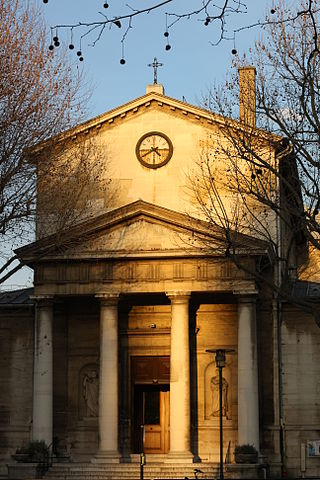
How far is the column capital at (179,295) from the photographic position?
3195 cm

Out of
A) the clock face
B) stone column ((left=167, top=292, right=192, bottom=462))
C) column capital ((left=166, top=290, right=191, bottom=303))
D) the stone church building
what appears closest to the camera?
stone column ((left=167, top=292, right=192, bottom=462))

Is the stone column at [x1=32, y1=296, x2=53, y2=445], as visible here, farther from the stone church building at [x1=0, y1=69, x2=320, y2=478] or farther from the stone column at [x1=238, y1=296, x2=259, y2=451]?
the stone column at [x1=238, y1=296, x2=259, y2=451]

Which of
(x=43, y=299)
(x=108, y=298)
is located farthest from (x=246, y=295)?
(x=43, y=299)

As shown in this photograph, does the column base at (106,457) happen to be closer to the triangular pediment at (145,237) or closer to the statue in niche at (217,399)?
the statue in niche at (217,399)

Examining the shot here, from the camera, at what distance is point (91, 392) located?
34.9 m

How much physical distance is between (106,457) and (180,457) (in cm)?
247

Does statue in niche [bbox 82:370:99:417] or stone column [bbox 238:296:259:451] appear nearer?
stone column [bbox 238:296:259:451]

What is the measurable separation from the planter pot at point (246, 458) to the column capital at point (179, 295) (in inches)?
211

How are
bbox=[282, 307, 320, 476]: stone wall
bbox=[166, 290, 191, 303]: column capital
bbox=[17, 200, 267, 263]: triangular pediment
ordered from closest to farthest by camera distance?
bbox=[17, 200, 267, 263]: triangular pediment
bbox=[166, 290, 191, 303]: column capital
bbox=[282, 307, 320, 476]: stone wall

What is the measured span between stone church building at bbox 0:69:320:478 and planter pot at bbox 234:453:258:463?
535 millimetres

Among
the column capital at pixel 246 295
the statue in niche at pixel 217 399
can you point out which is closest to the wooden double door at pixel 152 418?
the statue in niche at pixel 217 399

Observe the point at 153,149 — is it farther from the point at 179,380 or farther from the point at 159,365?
the point at 179,380

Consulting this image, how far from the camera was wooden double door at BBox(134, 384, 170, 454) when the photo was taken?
34.9 metres

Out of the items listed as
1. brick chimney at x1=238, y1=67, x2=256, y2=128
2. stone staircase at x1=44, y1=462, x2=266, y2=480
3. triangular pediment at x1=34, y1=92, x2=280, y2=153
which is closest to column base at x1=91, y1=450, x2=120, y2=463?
stone staircase at x1=44, y1=462, x2=266, y2=480
